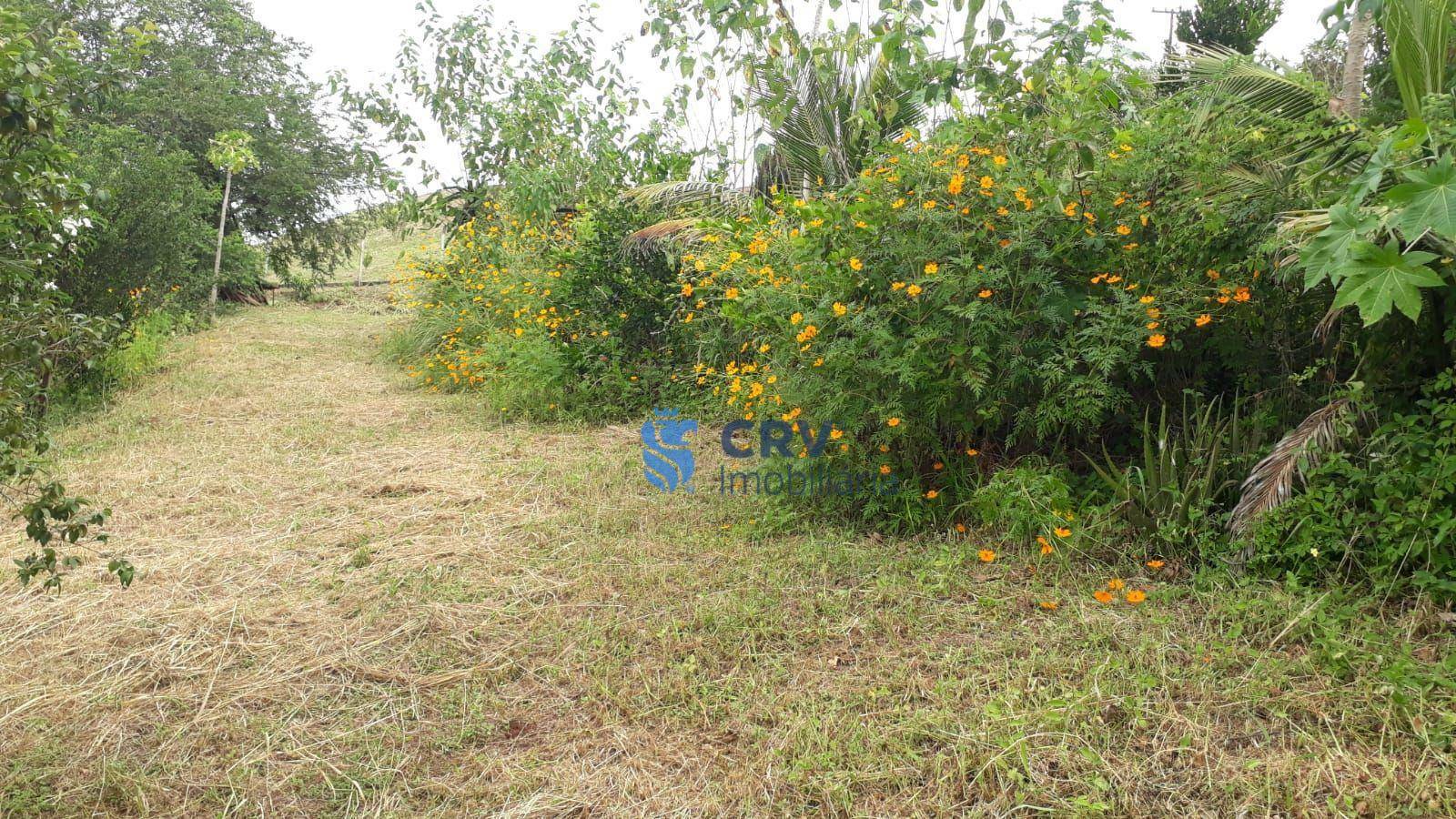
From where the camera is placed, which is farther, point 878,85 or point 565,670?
point 878,85

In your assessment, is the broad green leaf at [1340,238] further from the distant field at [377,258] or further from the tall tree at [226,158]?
the distant field at [377,258]

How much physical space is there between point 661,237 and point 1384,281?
4.53 m

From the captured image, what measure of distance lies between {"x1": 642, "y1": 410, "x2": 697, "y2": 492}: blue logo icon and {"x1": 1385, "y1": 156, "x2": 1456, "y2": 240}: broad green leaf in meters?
2.93

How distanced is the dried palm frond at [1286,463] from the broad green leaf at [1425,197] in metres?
0.83

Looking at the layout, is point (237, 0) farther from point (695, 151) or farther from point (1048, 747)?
point (1048, 747)

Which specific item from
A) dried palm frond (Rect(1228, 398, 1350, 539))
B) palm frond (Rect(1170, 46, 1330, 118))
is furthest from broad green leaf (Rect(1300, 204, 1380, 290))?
palm frond (Rect(1170, 46, 1330, 118))

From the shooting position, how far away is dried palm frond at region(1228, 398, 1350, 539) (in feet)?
8.53

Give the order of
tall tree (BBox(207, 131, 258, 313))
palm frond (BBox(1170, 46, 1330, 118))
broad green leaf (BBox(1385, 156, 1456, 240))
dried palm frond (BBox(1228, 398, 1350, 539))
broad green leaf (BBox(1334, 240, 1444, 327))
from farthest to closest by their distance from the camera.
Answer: tall tree (BBox(207, 131, 258, 313)) < palm frond (BBox(1170, 46, 1330, 118)) < dried palm frond (BBox(1228, 398, 1350, 539)) < broad green leaf (BBox(1334, 240, 1444, 327)) < broad green leaf (BBox(1385, 156, 1456, 240))

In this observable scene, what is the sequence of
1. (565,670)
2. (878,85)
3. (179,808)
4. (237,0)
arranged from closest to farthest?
(179,808), (565,670), (878,85), (237,0)

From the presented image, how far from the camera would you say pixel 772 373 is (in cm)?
390

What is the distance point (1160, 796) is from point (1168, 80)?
175 inches

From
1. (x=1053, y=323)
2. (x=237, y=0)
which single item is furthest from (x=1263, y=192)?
(x=237, y=0)

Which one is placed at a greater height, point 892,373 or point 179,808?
point 892,373

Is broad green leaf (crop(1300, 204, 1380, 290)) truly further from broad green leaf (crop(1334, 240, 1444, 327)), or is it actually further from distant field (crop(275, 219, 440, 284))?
distant field (crop(275, 219, 440, 284))
